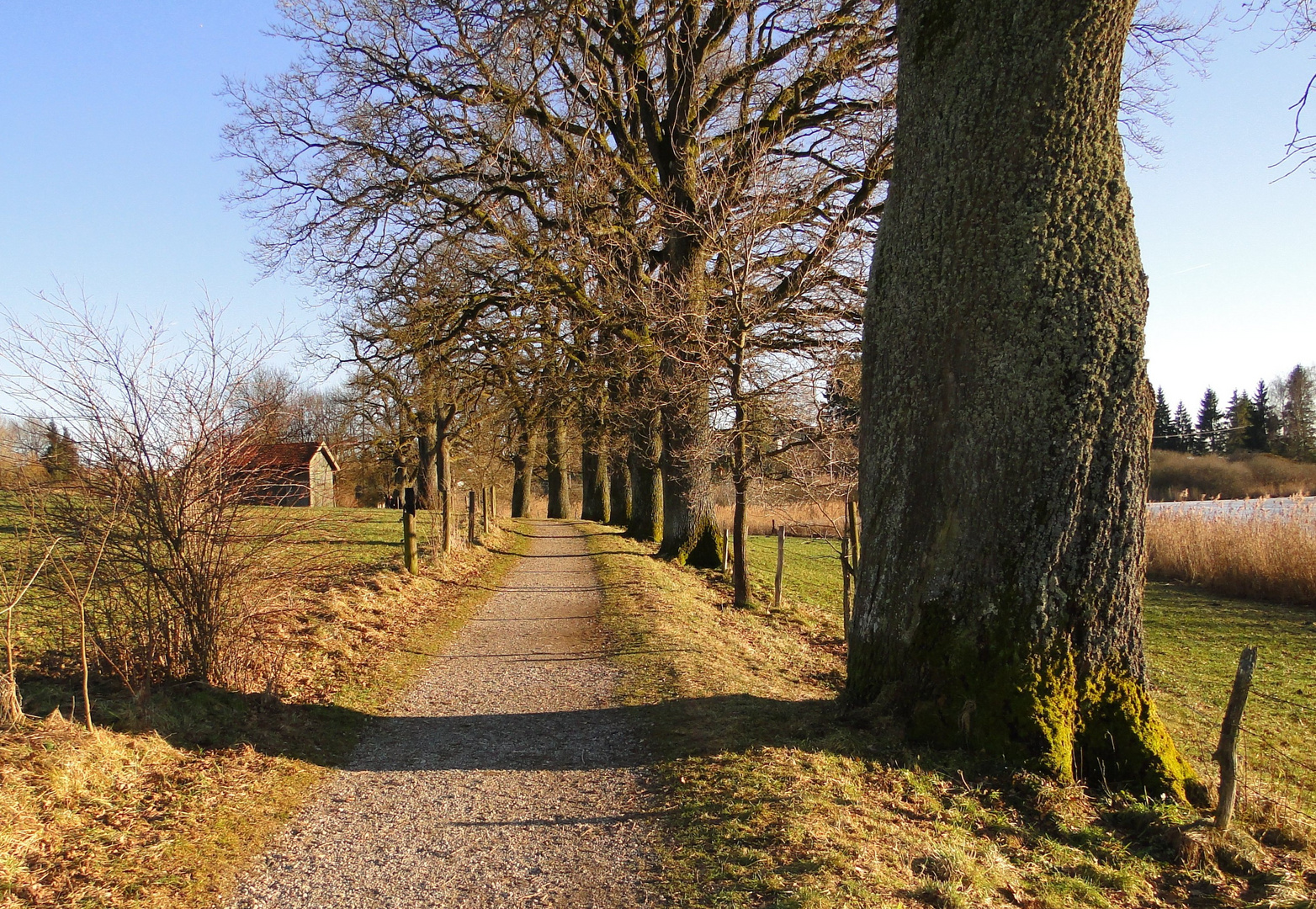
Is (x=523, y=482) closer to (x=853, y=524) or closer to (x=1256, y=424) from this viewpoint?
(x=853, y=524)

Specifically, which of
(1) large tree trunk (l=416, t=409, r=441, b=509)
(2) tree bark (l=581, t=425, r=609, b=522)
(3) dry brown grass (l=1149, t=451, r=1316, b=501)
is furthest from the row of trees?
(3) dry brown grass (l=1149, t=451, r=1316, b=501)

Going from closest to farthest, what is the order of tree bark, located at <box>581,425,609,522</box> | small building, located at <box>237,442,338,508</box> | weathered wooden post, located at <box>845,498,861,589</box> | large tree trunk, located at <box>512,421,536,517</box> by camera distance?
1. small building, located at <box>237,442,338,508</box>
2. weathered wooden post, located at <box>845,498,861,589</box>
3. tree bark, located at <box>581,425,609,522</box>
4. large tree trunk, located at <box>512,421,536,517</box>

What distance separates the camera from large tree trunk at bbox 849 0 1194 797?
16.6 feet

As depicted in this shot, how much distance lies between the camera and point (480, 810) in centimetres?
480

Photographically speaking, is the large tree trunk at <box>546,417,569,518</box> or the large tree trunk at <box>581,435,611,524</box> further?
the large tree trunk at <box>581,435,611,524</box>

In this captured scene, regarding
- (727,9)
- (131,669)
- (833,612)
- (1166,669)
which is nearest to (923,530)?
(131,669)

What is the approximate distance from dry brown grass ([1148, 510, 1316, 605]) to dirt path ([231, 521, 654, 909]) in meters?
16.3

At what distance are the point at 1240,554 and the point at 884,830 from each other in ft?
60.9

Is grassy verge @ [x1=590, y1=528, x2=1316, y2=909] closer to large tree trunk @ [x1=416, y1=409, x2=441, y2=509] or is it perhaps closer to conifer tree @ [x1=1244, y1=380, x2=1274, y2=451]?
large tree trunk @ [x1=416, y1=409, x2=441, y2=509]

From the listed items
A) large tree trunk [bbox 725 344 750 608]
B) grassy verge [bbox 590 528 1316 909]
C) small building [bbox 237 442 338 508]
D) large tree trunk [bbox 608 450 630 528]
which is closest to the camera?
grassy verge [bbox 590 528 1316 909]

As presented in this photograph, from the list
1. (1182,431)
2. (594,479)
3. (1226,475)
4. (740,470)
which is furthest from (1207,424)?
(740,470)

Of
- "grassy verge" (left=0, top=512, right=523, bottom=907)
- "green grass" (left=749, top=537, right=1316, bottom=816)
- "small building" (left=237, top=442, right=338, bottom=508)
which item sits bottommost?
"green grass" (left=749, top=537, right=1316, bottom=816)

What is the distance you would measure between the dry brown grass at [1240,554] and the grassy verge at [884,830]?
1583 cm

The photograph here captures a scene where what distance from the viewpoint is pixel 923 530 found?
5.42 meters
